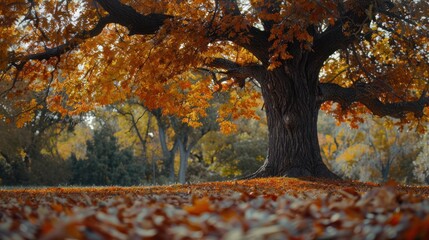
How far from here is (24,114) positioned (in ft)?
39.6

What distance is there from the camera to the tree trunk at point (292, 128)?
11.7 metres

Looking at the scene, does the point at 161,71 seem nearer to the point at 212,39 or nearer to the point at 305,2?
the point at 212,39

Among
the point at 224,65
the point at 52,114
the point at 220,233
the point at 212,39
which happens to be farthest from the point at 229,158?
the point at 220,233

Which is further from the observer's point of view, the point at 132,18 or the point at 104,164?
the point at 104,164

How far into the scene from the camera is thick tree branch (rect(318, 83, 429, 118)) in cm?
1264

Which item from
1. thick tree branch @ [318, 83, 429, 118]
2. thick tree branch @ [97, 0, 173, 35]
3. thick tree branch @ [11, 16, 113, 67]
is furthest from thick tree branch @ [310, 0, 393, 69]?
thick tree branch @ [11, 16, 113, 67]

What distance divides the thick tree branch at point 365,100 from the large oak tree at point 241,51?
0.02m

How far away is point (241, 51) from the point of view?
14.3 m

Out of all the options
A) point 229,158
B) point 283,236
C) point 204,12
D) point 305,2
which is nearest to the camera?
point 283,236

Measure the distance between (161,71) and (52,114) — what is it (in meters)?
20.3

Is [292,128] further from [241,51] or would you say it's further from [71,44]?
[71,44]

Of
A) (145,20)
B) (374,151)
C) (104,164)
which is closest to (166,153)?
Answer: (104,164)

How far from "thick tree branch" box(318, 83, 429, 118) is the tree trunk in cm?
68

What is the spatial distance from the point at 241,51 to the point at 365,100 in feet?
11.0
